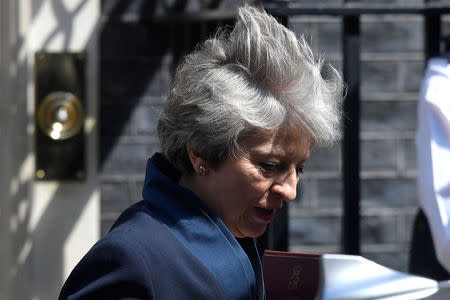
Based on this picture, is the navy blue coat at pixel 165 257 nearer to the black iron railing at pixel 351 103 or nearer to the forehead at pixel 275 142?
the forehead at pixel 275 142

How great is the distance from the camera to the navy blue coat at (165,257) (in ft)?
5.21

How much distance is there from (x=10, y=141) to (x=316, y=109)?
170 cm

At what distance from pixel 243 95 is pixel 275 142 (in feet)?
0.38

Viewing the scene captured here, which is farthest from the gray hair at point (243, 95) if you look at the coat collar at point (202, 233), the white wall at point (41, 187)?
the white wall at point (41, 187)

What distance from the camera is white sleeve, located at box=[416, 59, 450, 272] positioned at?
2.50 m

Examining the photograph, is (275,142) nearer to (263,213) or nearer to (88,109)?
(263,213)

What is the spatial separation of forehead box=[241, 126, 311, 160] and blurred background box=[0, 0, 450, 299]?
1193 mm

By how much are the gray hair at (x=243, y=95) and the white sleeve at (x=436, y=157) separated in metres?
Answer: 0.71

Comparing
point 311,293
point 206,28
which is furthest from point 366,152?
point 311,293

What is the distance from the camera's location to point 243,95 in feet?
5.96

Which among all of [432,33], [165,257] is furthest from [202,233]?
[432,33]

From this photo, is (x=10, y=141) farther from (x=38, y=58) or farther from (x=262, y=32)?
(x=262, y=32)

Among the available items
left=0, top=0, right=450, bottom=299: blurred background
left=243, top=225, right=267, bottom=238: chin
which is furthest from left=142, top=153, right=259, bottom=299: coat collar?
left=0, top=0, right=450, bottom=299: blurred background

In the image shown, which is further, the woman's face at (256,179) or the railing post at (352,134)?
the railing post at (352,134)
